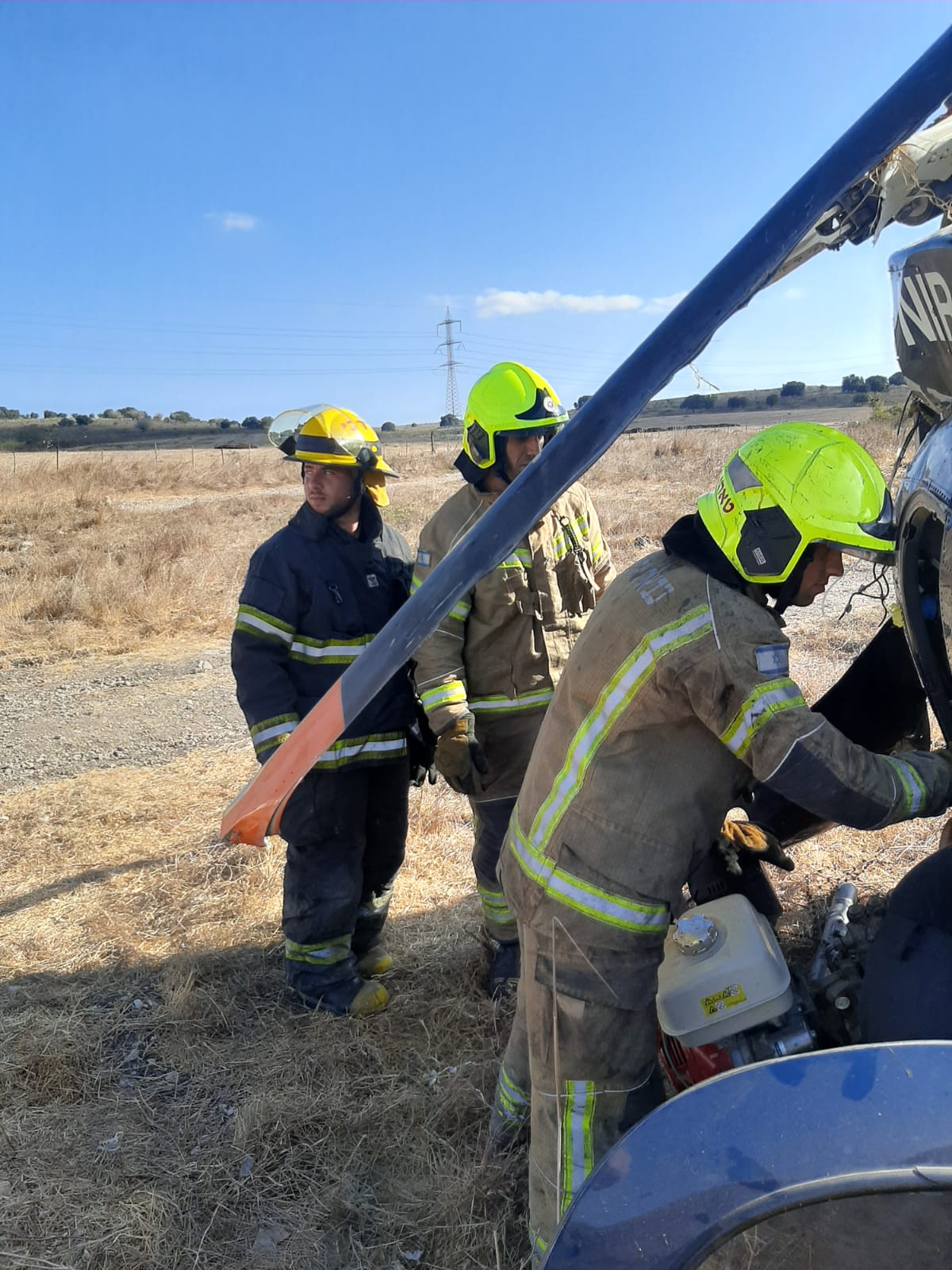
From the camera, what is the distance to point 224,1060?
334 cm

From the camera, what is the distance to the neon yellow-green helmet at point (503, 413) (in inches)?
131

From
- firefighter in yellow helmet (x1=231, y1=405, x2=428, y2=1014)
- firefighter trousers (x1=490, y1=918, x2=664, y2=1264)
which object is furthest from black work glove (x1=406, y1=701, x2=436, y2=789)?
firefighter trousers (x1=490, y1=918, x2=664, y2=1264)

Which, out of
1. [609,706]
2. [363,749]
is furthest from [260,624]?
[609,706]

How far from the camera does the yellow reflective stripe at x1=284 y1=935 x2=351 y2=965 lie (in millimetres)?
3564

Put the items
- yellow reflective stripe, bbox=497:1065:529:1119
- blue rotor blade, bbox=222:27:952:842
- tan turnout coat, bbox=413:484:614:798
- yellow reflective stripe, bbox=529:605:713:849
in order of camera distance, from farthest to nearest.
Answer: tan turnout coat, bbox=413:484:614:798
yellow reflective stripe, bbox=497:1065:529:1119
yellow reflective stripe, bbox=529:605:713:849
blue rotor blade, bbox=222:27:952:842

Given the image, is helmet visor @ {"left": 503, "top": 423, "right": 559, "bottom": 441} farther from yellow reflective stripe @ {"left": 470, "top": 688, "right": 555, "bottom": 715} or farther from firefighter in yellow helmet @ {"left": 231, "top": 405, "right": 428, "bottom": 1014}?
yellow reflective stripe @ {"left": 470, "top": 688, "right": 555, "bottom": 715}

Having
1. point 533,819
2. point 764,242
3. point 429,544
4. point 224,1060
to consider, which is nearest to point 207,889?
point 224,1060

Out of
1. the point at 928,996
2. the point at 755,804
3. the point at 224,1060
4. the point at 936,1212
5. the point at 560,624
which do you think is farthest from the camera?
the point at 560,624

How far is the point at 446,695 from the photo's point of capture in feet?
11.1

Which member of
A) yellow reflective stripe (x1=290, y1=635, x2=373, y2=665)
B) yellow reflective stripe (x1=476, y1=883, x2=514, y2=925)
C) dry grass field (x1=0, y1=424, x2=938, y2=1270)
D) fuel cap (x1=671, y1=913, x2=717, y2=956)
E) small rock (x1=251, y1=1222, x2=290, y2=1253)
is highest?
yellow reflective stripe (x1=290, y1=635, x2=373, y2=665)

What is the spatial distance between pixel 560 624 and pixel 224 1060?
2070mm

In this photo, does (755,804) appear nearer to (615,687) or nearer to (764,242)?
(615,687)

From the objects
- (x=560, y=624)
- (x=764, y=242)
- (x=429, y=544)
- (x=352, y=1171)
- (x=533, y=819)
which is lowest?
(x=352, y=1171)

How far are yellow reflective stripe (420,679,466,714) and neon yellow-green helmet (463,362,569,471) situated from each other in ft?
2.73
